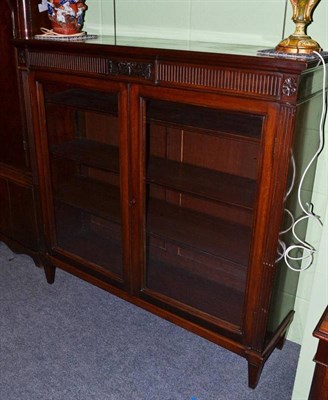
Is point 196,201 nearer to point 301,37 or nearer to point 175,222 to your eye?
point 175,222

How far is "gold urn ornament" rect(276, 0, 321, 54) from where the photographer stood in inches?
46.0

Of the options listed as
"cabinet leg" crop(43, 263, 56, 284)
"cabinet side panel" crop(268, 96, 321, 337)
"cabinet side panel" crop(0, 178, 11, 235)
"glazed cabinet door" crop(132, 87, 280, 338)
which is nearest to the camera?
"cabinet side panel" crop(268, 96, 321, 337)

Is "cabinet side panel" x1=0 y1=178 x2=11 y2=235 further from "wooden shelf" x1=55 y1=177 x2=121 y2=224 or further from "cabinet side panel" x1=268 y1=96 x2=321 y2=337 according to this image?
"cabinet side panel" x1=268 y1=96 x2=321 y2=337

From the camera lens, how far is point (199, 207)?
5.70ft

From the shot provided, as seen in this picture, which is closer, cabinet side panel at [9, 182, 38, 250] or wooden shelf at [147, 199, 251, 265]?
wooden shelf at [147, 199, 251, 265]

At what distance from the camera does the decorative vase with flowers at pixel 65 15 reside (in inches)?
63.1

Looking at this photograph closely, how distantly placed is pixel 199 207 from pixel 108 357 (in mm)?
650

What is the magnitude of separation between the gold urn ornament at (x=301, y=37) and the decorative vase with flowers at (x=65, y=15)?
31.9 inches

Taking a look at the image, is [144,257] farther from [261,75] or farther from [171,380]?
[261,75]

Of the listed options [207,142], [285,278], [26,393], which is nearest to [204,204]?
[207,142]

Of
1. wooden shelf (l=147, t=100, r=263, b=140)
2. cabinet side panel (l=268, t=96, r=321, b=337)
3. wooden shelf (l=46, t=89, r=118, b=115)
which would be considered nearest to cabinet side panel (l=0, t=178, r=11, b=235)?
wooden shelf (l=46, t=89, r=118, b=115)

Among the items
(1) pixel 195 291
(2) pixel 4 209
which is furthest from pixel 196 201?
(2) pixel 4 209

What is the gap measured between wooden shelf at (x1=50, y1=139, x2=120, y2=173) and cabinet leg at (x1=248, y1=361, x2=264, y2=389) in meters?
0.81

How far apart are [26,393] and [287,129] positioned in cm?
117
